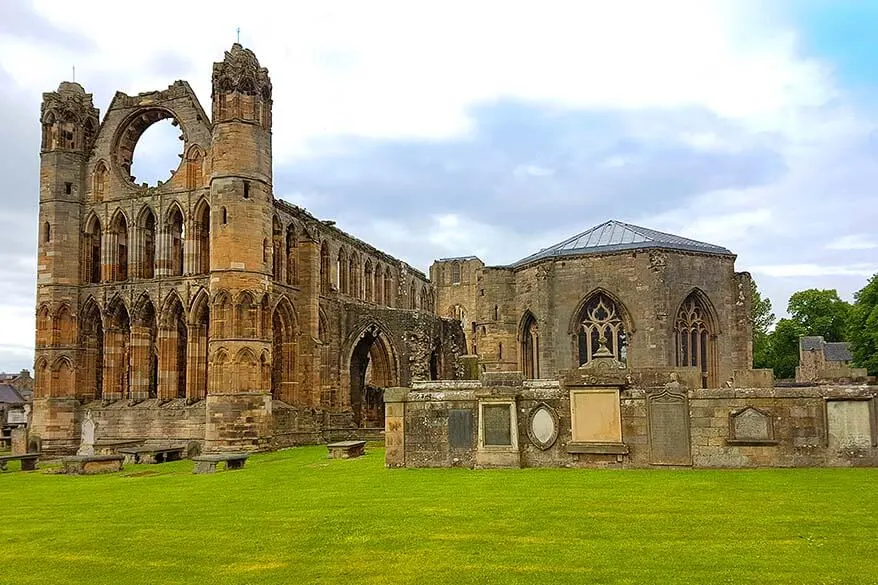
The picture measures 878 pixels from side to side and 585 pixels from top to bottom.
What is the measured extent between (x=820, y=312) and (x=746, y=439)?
55103 millimetres

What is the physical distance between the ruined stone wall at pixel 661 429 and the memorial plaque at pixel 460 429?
21 millimetres

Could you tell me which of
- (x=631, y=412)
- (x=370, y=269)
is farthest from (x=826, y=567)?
(x=370, y=269)

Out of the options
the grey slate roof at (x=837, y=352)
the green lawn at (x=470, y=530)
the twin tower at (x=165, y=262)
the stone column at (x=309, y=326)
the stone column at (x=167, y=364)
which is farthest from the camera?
the grey slate roof at (x=837, y=352)

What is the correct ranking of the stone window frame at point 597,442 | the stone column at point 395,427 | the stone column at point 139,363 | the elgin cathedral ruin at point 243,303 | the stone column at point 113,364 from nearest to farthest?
the stone window frame at point 597,442
the stone column at point 395,427
the elgin cathedral ruin at point 243,303
the stone column at point 139,363
the stone column at point 113,364

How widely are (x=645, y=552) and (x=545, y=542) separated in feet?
3.69

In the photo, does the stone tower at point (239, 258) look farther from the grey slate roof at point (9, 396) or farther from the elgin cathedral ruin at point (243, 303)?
the grey slate roof at point (9, 396)

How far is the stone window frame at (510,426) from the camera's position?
53.0ft

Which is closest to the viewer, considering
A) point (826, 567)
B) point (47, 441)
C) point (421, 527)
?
point (826, 567)

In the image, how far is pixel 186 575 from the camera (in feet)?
25.6

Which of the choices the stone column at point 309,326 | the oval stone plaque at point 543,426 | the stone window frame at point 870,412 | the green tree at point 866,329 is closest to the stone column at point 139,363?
the stone column at point 309,326

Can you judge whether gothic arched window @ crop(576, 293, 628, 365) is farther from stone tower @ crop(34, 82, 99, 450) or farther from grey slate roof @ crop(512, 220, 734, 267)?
stone tower @ crop(34, 82, 99, 450)

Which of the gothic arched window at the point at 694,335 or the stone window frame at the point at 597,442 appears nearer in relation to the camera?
the stone window frame at the point at 597,442

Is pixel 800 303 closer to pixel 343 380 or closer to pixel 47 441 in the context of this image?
pixel 343 380

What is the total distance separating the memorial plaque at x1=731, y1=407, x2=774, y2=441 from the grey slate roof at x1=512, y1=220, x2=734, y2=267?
10871mm
